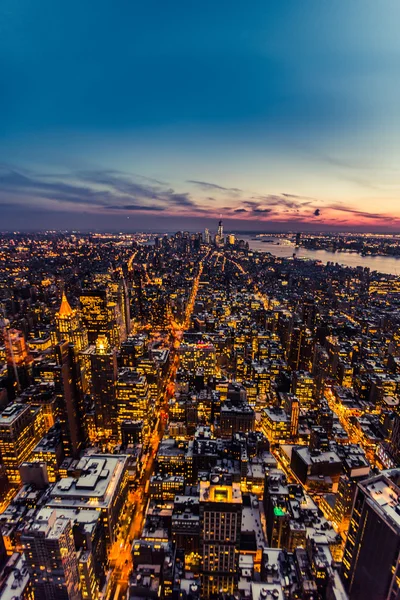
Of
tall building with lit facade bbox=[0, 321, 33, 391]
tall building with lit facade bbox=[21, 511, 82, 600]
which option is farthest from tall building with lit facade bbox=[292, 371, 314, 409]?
tall building with lit facade bbox=[0, 321, 33, 391]

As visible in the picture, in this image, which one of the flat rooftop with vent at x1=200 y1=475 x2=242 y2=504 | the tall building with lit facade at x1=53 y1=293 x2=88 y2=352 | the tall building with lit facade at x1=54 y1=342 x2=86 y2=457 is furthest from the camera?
the tall building with lit facade at x1=53 y1=293 x2=88 y2=352

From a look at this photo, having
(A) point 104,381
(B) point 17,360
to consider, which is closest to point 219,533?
(A) point 104,381

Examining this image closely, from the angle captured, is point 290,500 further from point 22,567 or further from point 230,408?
point 22,567

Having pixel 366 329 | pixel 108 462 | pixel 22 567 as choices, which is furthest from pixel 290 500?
pixel 366 329

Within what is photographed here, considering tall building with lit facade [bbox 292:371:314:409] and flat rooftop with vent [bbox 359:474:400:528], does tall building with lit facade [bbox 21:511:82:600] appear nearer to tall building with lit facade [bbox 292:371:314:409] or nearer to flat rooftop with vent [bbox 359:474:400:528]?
flat rooftop with vent [bbox 359:474:400:528]

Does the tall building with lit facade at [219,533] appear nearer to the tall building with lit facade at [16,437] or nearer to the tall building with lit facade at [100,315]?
the tall building with lit facade at [16,437]

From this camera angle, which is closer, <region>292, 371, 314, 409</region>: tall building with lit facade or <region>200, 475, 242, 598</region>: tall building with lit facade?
<region>200, 475, 242, 598</region>: tall building with lit facade

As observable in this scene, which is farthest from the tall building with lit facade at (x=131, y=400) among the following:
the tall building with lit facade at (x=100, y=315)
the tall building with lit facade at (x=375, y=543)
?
the tall building with lit facade at (x=375, y=543)
